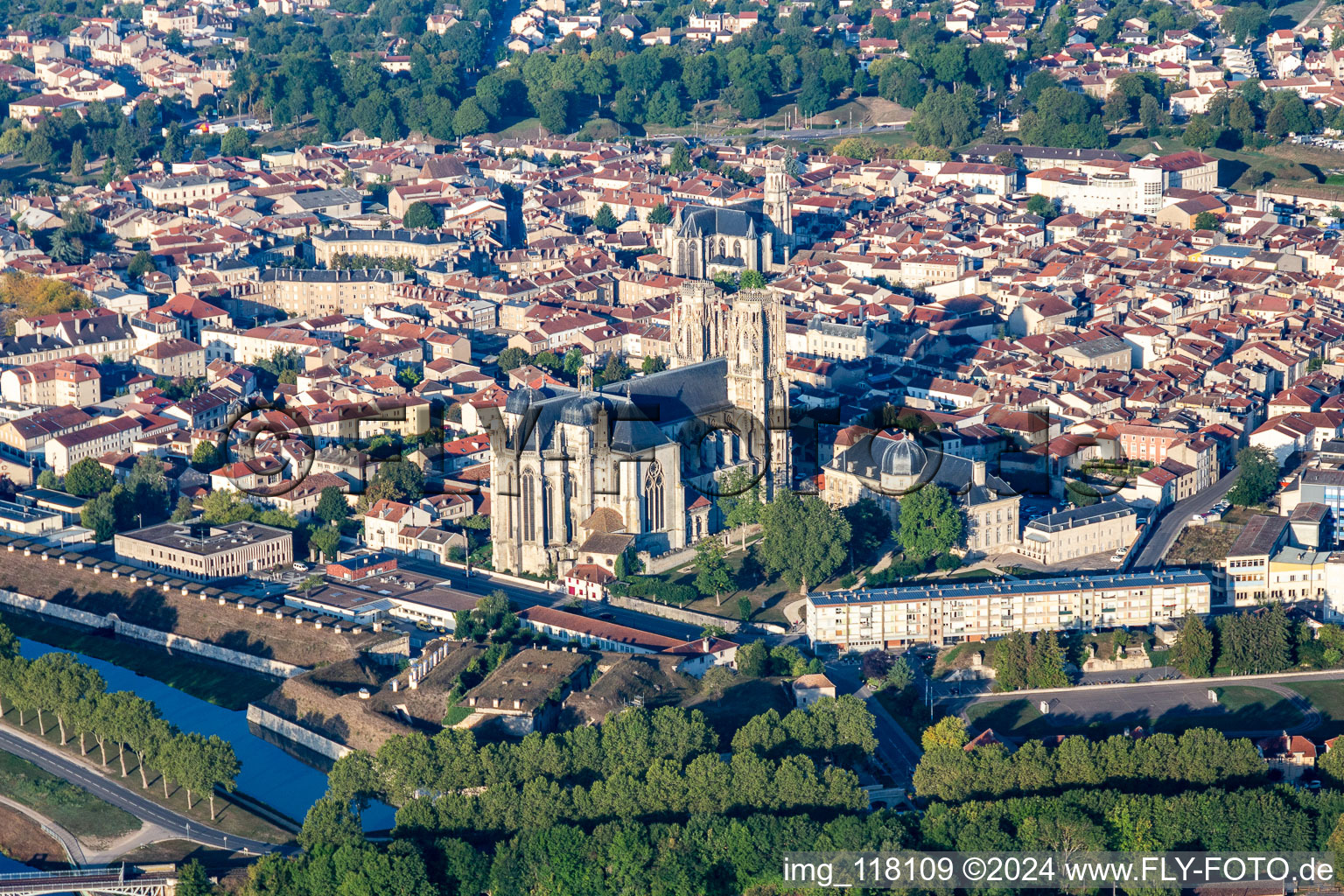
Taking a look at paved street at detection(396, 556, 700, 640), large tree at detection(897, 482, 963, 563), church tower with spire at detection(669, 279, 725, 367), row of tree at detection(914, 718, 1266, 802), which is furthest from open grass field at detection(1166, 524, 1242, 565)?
church tower with spire at detection(669, 279, 725, 367)

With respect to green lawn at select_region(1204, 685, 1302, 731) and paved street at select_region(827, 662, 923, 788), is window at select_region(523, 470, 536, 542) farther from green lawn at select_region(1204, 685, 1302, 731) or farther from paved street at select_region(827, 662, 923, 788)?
green lawn at select_region(1204, 685, 1302, 731)

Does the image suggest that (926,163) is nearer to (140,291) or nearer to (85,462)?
(140,291)

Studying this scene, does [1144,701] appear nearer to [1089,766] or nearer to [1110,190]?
[1089,766]

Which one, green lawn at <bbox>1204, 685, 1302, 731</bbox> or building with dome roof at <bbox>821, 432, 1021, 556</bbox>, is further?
building with dome roof at <bbox>821, 432, 1021, 556</bbox>

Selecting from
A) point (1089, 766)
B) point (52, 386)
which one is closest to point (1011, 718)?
point (1089, 766)

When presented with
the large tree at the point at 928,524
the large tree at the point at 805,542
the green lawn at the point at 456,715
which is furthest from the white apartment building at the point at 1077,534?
the green lawn at the point at 456,715
